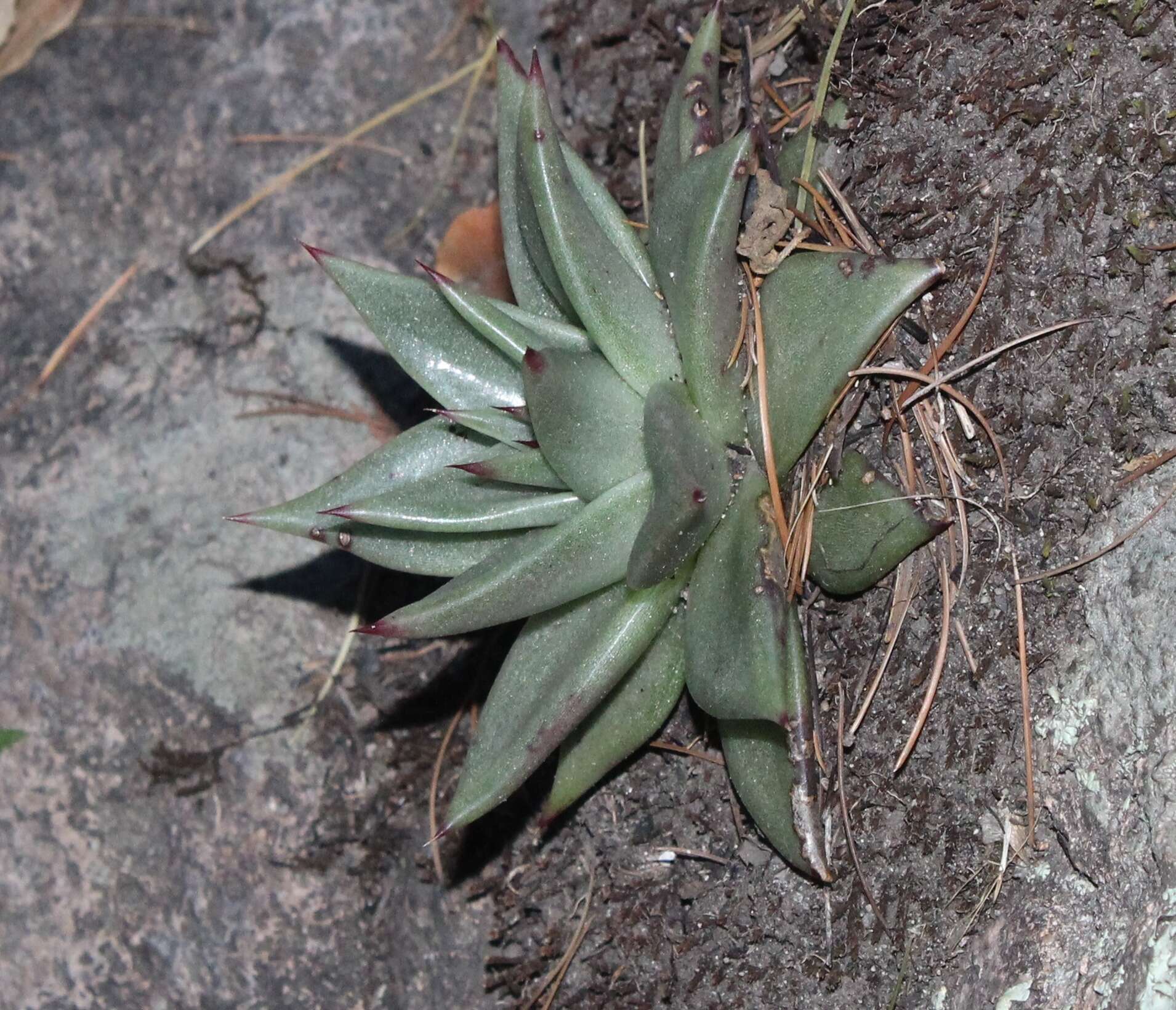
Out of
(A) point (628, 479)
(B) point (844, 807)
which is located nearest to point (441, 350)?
(A) point (628, 479)

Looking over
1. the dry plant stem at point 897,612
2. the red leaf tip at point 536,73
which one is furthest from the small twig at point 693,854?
the red leaf tip at point 536,73

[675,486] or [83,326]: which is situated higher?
[83,326]

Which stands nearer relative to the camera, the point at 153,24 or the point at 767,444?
the point at 767,444

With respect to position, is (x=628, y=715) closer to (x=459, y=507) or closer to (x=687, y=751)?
(x=687, y=751)

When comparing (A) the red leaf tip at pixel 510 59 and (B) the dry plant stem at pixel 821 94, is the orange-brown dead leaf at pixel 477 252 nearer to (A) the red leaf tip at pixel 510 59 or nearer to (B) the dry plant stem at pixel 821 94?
(A) the red leaf tip at pixel 510 59

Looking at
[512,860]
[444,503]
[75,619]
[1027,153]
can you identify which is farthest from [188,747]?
[1027,153]

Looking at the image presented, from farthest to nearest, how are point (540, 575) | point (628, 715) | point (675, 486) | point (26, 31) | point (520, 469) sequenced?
point (26, 31) → point (628, 715) → point (520, 469) → point (540, 575) → point (675, 486)

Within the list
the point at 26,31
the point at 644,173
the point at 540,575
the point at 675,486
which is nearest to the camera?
the point at 675,486
